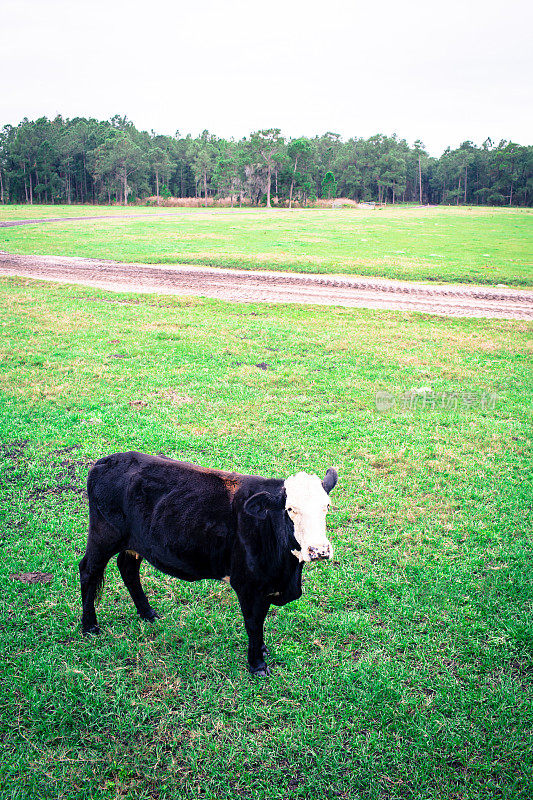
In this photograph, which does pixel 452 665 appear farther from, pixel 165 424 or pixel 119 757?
pixel 165 424

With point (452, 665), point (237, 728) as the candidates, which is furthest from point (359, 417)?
point (237, 728)

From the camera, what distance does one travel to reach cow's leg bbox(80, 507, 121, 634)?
420 centimetres

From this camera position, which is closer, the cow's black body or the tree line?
the cow's black body

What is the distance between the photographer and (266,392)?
31.9 feet

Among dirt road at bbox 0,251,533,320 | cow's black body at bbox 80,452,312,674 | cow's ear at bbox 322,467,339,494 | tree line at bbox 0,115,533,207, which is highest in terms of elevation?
tree line at bbox 0,115,533,207

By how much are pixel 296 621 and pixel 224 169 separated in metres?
107

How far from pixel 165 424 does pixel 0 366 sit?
5.27 m

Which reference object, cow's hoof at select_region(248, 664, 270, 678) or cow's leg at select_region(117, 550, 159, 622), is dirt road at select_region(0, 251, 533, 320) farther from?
cow's hoof at select_region(248, 664, 270, 678)

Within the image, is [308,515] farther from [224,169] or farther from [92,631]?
[224,169]

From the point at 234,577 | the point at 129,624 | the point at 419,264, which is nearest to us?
the point at 234,577

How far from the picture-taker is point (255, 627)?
157 inches

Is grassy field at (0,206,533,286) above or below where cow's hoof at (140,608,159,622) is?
above

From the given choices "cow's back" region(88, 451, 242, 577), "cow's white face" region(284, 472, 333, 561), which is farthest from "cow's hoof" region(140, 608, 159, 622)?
"cow's white face" region(284, 472, 333, 561)

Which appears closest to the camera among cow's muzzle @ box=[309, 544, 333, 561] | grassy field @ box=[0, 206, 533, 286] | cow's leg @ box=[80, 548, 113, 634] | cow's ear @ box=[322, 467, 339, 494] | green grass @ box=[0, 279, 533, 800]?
cow's muzzle @ box=[309, 544, 333, 561]
